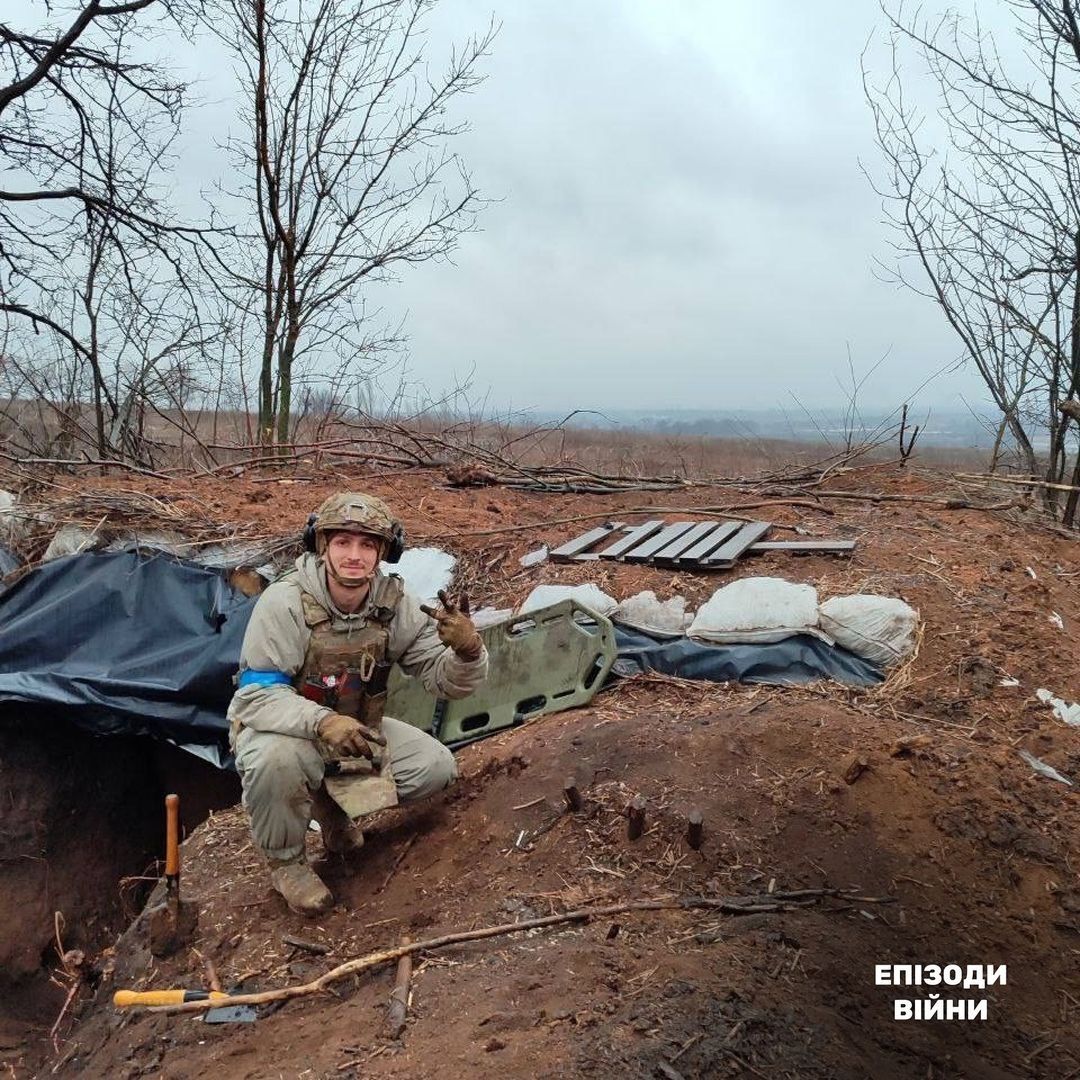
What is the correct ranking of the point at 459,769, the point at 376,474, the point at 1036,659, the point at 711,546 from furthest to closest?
the point at 376,474 → the point at 711,546 → the point at 1036,659 → the point at 459,769

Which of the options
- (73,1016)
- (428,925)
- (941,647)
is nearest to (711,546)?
(941,647)

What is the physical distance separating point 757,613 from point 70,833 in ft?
12.3

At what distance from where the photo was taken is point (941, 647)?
438 cm

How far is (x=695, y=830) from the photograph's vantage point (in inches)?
120

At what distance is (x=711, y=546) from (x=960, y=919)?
2581 mm

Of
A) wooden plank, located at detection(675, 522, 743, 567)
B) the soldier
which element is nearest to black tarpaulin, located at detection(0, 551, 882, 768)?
wooden plank, located at detection(675, 522, 743, 567)

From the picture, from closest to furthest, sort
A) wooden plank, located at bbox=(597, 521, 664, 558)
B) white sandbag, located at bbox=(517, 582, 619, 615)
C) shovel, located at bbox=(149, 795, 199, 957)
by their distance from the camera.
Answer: shovel, located at bbox=(149, 795, 199, 957), white sandbag, located at bbox=(517, 582, 619, 615), wooden plank, located at bbox=(597, 521, 664, 558)

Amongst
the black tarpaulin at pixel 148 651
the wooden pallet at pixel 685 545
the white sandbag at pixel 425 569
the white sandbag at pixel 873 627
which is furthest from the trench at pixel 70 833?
the white sandbag at pixel 873 627

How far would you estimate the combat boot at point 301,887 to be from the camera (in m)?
3.19

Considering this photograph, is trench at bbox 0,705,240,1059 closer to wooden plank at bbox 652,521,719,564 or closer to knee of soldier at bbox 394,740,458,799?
knee of soldier at bbox 394,740,458,799

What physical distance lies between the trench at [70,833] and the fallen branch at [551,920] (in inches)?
78.0

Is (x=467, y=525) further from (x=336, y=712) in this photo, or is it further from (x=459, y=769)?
(x=336, y=712)

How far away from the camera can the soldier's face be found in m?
3.34

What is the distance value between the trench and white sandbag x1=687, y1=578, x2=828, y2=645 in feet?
9.21
